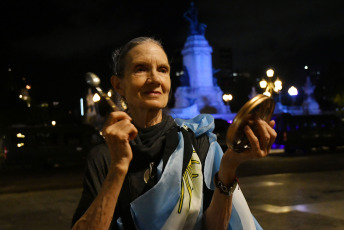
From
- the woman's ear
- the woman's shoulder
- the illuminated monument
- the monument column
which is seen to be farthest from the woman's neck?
the monument column

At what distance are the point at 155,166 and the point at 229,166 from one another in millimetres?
376

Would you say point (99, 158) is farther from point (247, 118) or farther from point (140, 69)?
point (247, 118)

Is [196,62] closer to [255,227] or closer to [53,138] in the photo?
[53,138]

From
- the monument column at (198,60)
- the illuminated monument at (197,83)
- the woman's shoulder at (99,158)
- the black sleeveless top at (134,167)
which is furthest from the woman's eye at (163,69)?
the monument column at (198,60)

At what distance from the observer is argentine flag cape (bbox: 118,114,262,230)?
192cm

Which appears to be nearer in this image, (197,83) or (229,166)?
(229,166)

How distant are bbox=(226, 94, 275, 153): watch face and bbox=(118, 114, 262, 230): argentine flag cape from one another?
0.37 meters

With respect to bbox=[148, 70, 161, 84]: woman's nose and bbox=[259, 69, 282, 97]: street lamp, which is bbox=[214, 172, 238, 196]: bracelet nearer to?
bbox=[259, 69, 282, 97]: street lamp

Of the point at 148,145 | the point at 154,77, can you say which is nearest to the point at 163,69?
the point at 154,77

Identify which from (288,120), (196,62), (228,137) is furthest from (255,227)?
(196,62)

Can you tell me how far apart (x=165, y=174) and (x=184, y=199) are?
14 centimetres

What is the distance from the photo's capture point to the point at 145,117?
7.27ft

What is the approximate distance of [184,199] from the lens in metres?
1.95

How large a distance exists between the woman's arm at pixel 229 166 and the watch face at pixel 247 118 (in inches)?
1.0
